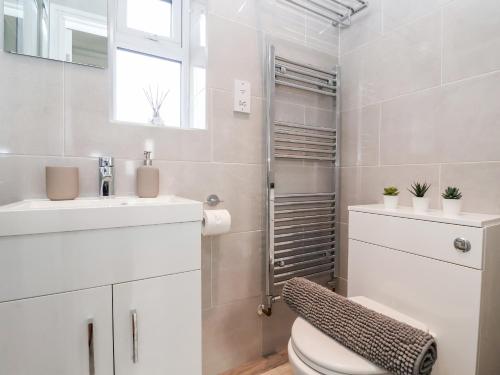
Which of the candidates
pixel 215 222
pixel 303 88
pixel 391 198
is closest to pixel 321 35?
pixel 303 88

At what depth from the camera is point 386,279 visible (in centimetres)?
112

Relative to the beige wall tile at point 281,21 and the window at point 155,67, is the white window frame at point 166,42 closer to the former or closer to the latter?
the window at point 155,67

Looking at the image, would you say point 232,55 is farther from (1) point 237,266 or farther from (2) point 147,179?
(1) point 237,266

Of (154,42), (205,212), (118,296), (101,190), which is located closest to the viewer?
(118,296)

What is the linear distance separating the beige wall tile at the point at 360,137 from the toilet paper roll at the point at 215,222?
0.85m

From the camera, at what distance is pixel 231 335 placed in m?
1.34

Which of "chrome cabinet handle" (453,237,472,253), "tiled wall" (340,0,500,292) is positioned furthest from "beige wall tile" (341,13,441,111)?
"chrome cabinet handle" (453,237,472,253)

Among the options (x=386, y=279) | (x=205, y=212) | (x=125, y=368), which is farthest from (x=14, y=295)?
(x=386, y=279)

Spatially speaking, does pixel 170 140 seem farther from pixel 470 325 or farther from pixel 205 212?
pixel 470 325

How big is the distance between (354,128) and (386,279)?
2.74 feet

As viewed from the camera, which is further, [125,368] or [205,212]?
[205,212]

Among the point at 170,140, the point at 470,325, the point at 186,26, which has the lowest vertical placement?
the point at 470,325

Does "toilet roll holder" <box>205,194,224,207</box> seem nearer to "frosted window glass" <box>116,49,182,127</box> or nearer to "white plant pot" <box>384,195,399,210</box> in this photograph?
"frosted window glass" <box>116,49,182,127</box>

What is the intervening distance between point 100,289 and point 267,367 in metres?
1.00
